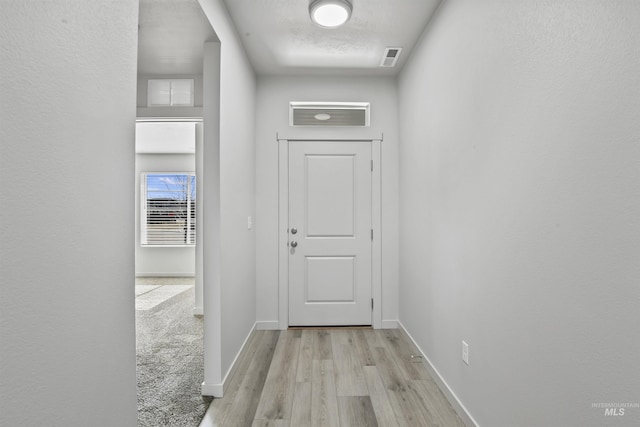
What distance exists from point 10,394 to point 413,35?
3075mm

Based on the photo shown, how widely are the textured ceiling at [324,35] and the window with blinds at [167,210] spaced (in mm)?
4087

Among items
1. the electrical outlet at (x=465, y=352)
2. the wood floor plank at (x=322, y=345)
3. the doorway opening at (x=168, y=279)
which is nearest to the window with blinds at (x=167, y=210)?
the doorway opening at (x=168, y=279)

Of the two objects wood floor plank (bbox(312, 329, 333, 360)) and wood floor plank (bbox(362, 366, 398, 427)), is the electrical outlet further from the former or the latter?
wood floor plank (bbox(312, 329, 333, 360))

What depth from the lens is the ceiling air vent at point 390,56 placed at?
2.99 meters

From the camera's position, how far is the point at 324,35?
2.76 metres

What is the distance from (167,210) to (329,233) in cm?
449

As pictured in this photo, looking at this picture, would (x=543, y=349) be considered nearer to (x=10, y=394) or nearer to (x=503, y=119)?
(x=503, y=119)

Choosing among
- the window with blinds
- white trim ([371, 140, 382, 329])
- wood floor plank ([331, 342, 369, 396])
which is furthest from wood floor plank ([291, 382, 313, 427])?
the window with blinds

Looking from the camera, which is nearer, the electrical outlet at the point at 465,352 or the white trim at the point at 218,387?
the electrical outlet at the point at 465,352

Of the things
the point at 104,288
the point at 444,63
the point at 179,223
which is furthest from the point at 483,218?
the point at 179,223

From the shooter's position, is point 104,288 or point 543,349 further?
point 543,349

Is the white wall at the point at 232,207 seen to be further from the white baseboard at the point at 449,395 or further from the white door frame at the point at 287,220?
the white baseboard at the point at 449,395

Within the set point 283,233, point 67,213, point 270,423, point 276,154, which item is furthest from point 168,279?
point 67,213

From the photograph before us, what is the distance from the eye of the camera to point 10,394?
74 centimetres
